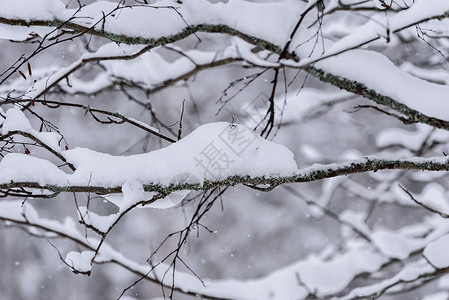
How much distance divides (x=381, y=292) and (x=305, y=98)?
2303 millimetres

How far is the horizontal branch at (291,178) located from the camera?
5.81ft

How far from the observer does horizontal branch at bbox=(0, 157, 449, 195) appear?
5.81 ft

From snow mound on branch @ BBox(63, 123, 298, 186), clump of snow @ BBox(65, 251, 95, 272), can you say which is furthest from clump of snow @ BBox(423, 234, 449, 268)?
clump of snow @ BBox(65, 251, 95, 272)

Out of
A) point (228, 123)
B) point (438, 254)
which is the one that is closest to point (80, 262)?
point (228, 123)

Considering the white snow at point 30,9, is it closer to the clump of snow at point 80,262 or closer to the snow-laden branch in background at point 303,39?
the snow-laden branch in background at point 303,39

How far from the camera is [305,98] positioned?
16.0 ft

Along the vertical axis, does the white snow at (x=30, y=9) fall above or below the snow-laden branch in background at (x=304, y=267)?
above

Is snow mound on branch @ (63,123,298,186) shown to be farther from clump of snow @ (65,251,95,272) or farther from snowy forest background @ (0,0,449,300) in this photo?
clump of snow @ (65,251,95,272)

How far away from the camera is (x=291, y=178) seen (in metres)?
1.89

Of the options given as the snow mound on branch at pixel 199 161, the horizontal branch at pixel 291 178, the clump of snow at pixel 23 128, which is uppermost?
the clump of snow at pixel 23 128

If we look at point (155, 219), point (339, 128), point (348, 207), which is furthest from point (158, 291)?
point (339, 128)

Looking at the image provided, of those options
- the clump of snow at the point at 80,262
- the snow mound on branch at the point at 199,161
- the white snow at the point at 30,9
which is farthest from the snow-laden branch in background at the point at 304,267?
the white snow at the point at 30,9

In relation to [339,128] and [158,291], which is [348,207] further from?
[158,291]

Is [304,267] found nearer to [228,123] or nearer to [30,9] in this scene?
[228,123]
